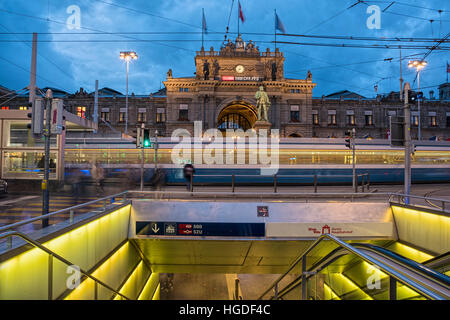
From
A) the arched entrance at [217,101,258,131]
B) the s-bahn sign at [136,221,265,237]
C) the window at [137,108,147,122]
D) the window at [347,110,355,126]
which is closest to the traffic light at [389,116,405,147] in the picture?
the s-bahn sign at [136,221,265,237]

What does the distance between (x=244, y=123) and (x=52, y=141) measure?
40.9 m

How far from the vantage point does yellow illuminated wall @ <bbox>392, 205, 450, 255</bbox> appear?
305 inches

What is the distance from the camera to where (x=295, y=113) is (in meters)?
41.3

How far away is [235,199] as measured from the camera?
10.8 m

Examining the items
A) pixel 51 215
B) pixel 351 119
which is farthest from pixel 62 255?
pixel 351 119

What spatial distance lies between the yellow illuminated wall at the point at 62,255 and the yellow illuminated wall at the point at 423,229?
984 centimetres

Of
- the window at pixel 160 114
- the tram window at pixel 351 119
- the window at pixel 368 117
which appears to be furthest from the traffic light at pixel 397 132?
the window at pixel 368 117

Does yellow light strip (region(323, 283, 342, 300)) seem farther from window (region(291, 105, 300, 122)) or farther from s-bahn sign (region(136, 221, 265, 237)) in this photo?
window (region(291, 105, 300, 122))

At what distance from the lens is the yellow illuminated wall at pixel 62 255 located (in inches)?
143

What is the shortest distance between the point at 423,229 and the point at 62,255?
34.1 feet

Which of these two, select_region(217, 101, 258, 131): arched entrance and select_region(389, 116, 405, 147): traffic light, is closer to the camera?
select_region(389, 116, 405, 147): traffic light

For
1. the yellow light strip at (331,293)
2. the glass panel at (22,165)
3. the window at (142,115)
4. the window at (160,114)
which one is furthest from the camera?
the window at (160,114)

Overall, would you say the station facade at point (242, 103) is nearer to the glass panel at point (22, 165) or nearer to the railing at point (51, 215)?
the glass panel at point (22, 165)

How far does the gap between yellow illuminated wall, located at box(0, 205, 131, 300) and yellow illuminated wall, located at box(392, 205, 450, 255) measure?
9844 millimetres
